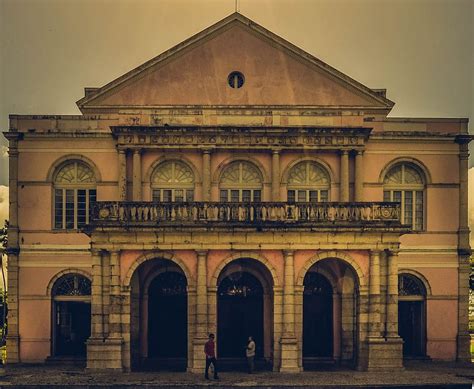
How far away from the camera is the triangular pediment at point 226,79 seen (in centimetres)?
3559

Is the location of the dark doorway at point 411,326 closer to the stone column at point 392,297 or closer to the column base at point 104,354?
the stone column at point 392,297

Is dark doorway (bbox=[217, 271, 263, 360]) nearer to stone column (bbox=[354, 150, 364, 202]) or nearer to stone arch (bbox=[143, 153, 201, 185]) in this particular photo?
stone arch (bbox=[143, 153, 201, 185])

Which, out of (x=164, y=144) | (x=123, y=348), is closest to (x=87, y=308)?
(x=123, y=348)

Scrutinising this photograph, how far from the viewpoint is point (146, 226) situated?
30500mm

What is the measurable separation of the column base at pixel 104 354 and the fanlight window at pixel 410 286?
42.6ft

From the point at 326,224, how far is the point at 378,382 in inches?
242

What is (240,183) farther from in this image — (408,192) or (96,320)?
(96,320)

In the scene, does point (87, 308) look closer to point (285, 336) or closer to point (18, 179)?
point (18, 179)

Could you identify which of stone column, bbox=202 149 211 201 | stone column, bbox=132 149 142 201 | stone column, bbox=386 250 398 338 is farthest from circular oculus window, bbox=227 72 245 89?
stone column, bbox=386 250 398 338

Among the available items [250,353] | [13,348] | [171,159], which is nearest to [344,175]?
[171,159]

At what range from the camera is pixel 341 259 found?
3122cm

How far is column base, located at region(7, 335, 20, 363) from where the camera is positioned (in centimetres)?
3459

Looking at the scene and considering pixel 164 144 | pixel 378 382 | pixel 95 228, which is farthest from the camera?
pixel 164 144

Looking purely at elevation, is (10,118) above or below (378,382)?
above
